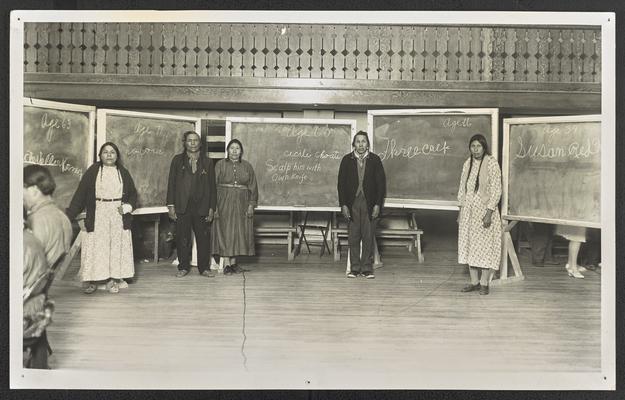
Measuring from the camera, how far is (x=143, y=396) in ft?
13.8

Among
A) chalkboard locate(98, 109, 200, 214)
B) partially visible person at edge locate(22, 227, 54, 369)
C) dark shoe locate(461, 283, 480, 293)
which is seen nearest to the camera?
partially visible person at edge locate(22, 227, 54, 369)

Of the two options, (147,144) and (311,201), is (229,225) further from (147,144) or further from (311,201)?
(147,144)

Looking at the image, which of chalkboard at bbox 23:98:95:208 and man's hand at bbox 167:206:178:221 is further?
man's hand at bbox 167:206:178:221

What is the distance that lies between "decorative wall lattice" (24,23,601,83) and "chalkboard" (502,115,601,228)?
1.31m

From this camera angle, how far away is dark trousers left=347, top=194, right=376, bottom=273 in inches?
259

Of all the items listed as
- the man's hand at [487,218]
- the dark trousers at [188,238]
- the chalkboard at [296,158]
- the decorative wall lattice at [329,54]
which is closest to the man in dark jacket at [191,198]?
the dark trousers at [188,238]

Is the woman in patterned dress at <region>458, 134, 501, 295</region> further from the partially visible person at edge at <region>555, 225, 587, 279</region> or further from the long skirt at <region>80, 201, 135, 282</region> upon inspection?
the long skirt at <region>80, 201, 135, 282</region>

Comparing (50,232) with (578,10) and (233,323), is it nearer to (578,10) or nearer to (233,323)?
(233,323)

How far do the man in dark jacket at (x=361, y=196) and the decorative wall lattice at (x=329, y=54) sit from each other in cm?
109

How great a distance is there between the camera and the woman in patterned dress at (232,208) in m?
6.71

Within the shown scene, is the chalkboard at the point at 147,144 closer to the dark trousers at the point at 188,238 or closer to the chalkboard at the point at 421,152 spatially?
the dark trousers at the point at 188,238

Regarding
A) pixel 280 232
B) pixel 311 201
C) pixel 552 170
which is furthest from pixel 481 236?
pixel 280 232

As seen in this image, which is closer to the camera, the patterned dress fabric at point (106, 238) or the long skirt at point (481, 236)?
the patterned dress fabric at point (106, 238)

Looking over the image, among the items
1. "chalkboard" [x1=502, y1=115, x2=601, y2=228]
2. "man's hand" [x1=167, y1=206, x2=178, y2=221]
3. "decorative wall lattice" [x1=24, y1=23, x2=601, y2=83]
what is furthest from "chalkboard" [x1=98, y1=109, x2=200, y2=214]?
"chalkboard" [x1=502, y1=115, x2=601, y2=228]
